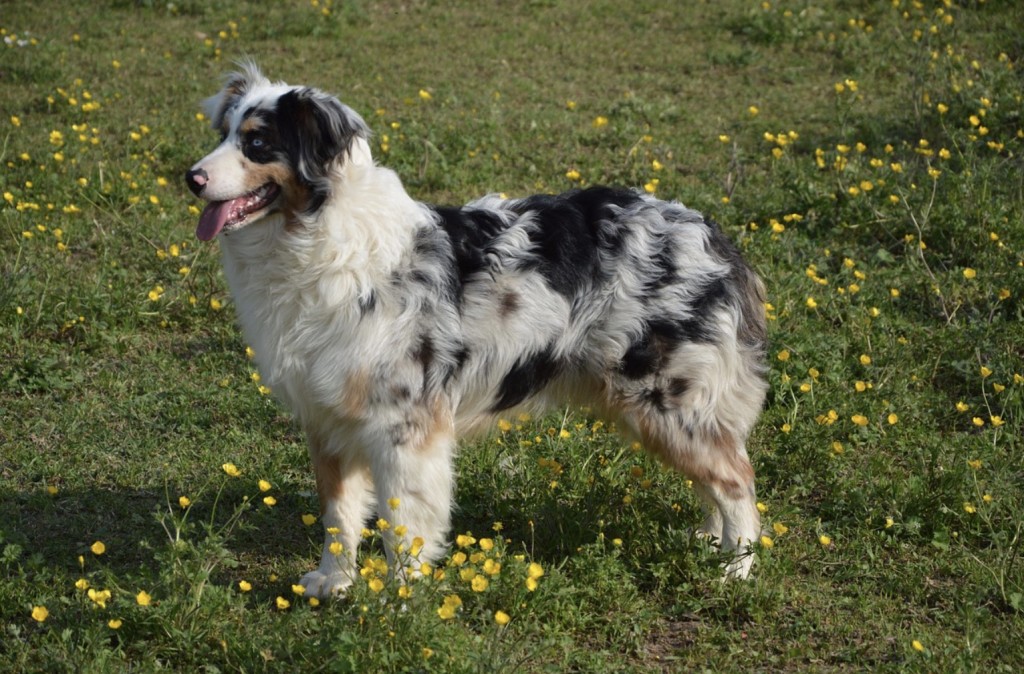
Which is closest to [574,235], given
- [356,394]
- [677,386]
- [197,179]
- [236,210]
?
[677,386]

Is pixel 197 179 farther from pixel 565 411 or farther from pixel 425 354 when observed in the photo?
pixel 565 411

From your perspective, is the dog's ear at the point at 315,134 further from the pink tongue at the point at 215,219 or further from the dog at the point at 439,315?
the pink tongue at the point at 215,219

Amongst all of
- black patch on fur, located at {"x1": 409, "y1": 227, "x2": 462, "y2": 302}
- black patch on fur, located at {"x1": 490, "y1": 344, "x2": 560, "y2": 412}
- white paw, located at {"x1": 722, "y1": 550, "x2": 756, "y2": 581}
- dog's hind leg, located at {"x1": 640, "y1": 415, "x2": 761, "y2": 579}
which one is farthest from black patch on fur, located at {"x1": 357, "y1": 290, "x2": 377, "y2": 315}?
white paw, located at {"x1": 722, "y1": 550, "x2": 756, "y2": 581}

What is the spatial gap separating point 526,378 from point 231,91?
1517mm

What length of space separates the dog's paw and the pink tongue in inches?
51.0

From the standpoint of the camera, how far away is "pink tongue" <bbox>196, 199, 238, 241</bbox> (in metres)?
3.86

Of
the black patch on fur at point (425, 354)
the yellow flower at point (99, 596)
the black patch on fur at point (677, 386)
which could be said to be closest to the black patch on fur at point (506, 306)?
the black patch on fur at point (425, 354)

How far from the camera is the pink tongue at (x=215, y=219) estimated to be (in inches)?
152

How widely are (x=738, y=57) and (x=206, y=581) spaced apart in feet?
23.0

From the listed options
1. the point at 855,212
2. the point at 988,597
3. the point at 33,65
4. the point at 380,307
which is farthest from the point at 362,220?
the point at 33,65

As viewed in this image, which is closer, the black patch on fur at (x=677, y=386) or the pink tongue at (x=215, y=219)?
the pink tongue at (x=215, y=219)

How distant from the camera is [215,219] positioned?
12.8 ft

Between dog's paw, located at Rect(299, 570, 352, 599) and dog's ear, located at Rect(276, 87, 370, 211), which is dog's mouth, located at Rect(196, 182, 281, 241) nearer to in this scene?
dog's ear, located at Rect(276, 87, 370, 211)

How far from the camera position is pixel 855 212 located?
676 cm
